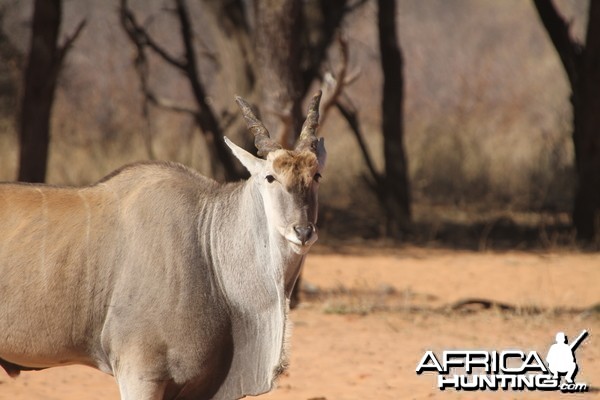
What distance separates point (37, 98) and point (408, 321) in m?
3.85

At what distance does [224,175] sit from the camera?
1145 cm

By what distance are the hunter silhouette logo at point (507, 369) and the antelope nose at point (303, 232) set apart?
238 cm

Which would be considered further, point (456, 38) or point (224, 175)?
point (456, 38)

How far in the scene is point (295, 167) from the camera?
4391 mm

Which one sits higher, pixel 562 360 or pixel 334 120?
pixel 562 360

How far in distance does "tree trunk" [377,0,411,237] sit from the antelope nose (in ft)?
27.5

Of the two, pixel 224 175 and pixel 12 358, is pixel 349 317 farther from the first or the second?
pixel 12 358

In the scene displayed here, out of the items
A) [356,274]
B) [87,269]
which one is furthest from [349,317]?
[87,269]

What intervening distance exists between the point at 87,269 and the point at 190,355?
583 millimetres

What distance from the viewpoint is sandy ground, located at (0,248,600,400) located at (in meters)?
6.32

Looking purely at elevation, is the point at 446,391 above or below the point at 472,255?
above

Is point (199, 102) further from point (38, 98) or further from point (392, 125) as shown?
point (38, 98)

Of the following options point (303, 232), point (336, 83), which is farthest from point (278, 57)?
point (303, 232)

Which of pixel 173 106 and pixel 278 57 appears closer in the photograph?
pixel 278 57
